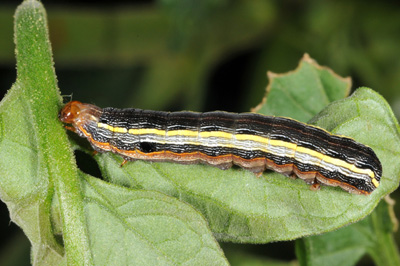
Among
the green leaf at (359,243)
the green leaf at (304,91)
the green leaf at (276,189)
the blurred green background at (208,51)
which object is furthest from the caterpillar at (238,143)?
the blurred green background at (208,51)

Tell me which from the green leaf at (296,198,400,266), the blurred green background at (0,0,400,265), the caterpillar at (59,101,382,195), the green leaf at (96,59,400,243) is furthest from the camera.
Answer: the blurred green background at (0,0,400,265)

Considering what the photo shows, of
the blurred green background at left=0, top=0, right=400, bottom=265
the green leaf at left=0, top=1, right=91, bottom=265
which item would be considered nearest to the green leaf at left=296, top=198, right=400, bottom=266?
the blurred green background at left=0, top=0, right=400, bottom=265

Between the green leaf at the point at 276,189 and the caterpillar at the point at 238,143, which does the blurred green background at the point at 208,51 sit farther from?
the green leaf at the point at 276,189

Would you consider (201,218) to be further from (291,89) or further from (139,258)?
(291,89)

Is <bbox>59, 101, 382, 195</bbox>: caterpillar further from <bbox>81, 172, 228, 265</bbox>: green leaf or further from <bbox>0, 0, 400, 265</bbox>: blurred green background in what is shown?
<bbox>0, 0, 400, 265</bbox>: blurred green background

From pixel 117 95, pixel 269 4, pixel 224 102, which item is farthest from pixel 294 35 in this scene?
pixel 117 95

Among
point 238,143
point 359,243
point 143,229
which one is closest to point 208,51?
point 238,143

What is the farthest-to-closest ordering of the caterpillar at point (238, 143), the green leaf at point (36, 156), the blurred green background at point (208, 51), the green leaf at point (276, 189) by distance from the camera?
1. the blurred green background at point (208, 51)
2. the caterpillar at point (238, 143)
3. the green leaf at point (276, 189)
4. the green leaf at point (36, 156)
